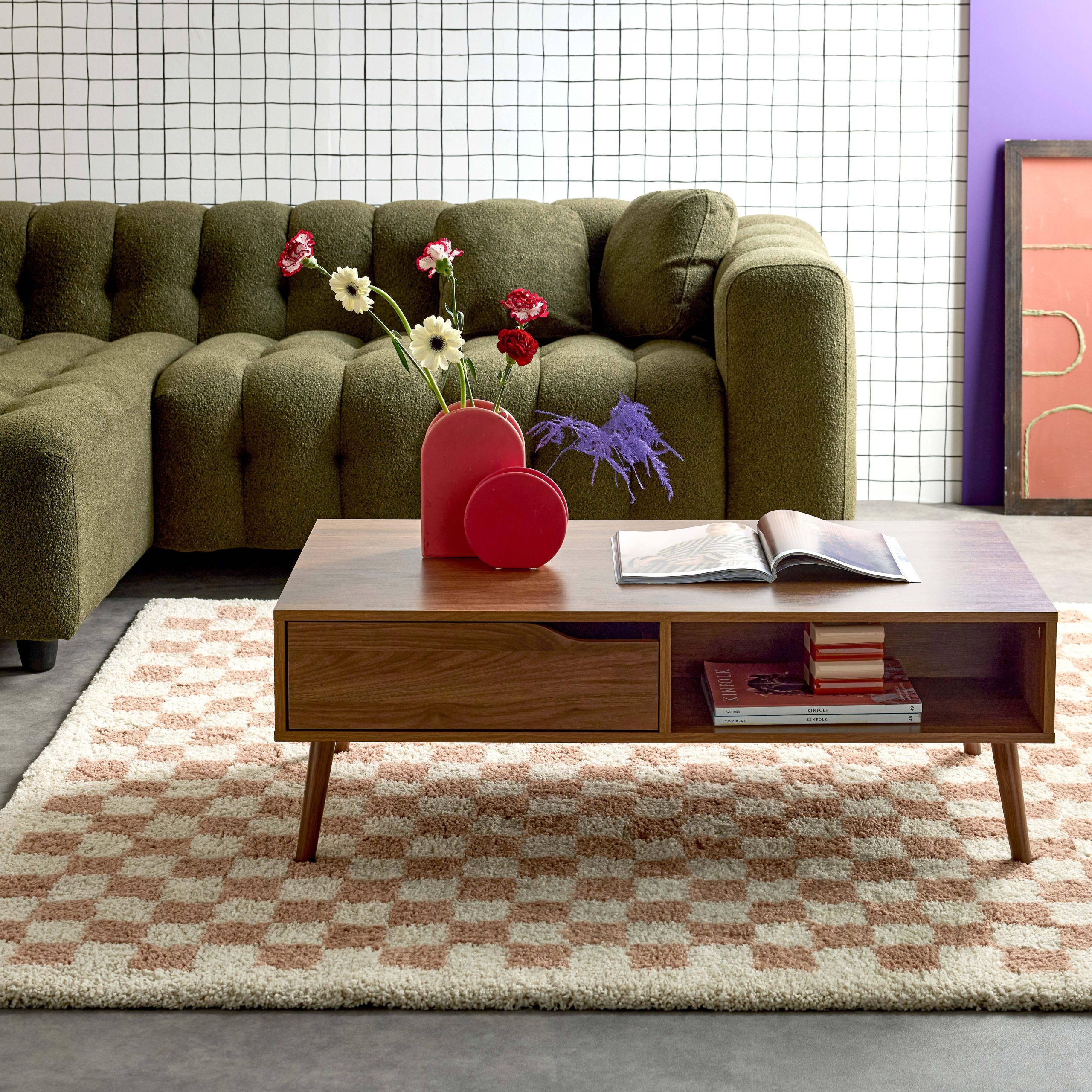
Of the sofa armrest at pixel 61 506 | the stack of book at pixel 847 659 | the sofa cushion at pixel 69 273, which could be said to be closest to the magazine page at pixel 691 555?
the stack of book at pixel 847 659

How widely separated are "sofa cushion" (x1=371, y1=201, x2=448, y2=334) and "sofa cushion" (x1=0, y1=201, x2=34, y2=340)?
89 centimetres

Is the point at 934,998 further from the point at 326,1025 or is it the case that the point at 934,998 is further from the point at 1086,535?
the point at 1086,535

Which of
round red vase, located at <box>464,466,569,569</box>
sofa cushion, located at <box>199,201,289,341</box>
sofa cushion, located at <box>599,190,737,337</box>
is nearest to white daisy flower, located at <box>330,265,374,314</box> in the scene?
round red vase, located at <box>464,466,569,569</box>

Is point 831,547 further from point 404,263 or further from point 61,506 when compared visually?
point 404,263

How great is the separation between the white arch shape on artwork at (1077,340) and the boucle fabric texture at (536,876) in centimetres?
181

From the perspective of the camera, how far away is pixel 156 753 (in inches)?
78.8

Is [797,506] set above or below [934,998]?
above

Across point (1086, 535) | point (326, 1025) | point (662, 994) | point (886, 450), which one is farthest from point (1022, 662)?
point (886, 450)

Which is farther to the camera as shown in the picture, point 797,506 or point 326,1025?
point 797,506

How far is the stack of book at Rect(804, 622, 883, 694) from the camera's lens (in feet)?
5.20

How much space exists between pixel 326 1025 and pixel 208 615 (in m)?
1.44

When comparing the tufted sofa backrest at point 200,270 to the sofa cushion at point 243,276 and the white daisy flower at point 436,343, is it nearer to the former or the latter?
the sofa cushion at point 243,276

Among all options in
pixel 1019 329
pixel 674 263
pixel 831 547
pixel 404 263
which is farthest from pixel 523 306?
pixel 1019 329

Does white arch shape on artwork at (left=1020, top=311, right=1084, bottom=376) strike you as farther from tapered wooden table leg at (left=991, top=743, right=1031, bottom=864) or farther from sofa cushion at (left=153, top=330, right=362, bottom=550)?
tapered wooden table leg at (left=991, top=743, right=1031, bottom=864)
